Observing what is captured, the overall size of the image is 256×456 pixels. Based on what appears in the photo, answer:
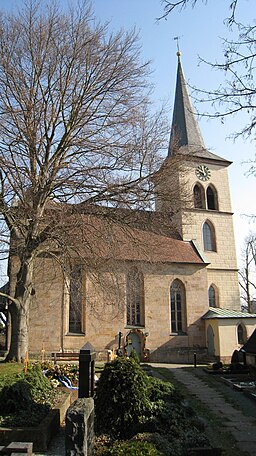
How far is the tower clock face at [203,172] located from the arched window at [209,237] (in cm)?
400

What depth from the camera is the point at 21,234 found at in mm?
15234

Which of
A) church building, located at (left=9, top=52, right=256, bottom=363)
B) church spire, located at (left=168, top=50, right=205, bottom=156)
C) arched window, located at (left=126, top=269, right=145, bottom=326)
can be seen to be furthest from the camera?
church spire, located at (left=168, top=50, right=205, bottom=156)

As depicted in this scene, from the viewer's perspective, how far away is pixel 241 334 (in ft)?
87.4

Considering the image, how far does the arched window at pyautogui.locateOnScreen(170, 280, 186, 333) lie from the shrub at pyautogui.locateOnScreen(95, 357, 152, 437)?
1870 centimetres

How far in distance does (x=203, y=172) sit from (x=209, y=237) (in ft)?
18.8

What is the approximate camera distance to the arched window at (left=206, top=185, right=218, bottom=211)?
33750 millimetres

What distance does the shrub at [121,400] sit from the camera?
24.5 ft

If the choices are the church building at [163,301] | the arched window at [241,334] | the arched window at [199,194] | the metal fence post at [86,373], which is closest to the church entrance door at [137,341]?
the church building at [163,301]

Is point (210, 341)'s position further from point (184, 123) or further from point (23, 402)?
point (23, 402)

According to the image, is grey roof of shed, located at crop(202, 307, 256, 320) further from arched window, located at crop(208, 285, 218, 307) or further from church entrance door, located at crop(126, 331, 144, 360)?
church entrance door, located at crop(126, 331, 144, 360)

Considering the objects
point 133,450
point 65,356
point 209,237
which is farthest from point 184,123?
point 133,450

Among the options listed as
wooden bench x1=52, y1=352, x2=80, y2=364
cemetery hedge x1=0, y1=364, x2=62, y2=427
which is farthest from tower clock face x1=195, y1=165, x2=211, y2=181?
cemetery hedge x1=0, y1=364, x2=62, y2=427

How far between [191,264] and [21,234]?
15.2 meters

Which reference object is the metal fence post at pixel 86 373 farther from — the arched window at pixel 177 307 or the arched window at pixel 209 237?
the arched window at pixel 209 237
